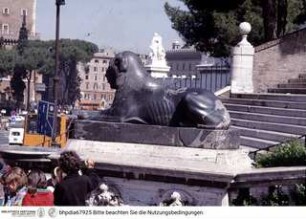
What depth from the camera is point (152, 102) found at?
714 centimetres

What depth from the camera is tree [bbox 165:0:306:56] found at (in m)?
25.0

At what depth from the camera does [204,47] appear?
29.0m

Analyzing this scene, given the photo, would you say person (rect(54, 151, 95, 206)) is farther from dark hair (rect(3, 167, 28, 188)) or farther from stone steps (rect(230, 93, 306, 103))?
stone steps (rect(230, 93, 306, 103))

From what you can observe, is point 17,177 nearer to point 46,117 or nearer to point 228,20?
point 46,117

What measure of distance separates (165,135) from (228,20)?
19.5m

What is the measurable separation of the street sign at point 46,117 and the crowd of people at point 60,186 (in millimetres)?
17221

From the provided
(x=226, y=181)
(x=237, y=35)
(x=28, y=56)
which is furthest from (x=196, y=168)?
(x=28, y=56)

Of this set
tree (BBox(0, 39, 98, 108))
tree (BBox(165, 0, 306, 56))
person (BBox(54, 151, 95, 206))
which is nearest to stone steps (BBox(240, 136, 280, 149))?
person (BBox(54, 151, 95, 206))

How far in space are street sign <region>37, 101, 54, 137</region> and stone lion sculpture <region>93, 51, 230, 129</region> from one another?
52.5 ft

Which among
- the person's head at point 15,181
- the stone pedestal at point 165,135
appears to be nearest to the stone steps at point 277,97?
the stone pedestal at point 165,135
